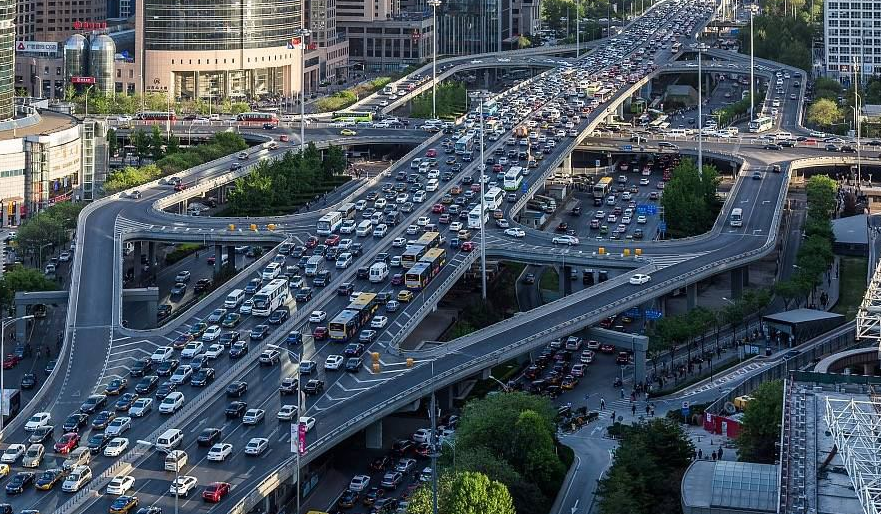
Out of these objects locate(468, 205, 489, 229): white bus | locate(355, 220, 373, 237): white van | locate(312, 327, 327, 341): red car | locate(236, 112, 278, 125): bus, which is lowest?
locate(312, 327, 327, 341): red car

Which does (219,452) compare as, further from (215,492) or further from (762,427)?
(762,427)

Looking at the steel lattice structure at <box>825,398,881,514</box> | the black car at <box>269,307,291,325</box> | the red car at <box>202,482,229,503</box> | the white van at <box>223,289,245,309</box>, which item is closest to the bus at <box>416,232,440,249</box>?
the white van at <box>223,289,245,309</box>

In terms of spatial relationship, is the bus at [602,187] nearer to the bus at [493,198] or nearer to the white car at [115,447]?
the bus at [493,198]

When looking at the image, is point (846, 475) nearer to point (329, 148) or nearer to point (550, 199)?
point (550, 199)

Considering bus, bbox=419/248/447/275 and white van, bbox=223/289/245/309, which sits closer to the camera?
→ white van, bbox=223/289/245/309

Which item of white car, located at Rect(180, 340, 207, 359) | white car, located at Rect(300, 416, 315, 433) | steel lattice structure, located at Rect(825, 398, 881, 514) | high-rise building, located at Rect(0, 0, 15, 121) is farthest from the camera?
high-rise building, located at Rect(0, 0, 15, 121)

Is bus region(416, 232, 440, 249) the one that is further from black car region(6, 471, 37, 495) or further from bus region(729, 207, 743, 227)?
black car region(6, 471, 37, 495)
